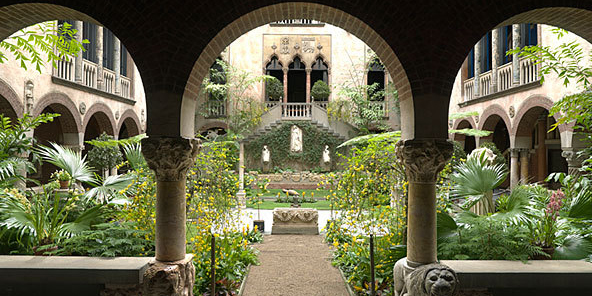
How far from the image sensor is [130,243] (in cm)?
446

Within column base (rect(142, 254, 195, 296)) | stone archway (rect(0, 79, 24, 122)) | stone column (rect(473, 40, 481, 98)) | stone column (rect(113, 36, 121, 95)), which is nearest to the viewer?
column base (rect(142, 254, 195, 296))

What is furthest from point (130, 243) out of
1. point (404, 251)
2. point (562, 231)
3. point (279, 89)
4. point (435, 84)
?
point (279, 89)

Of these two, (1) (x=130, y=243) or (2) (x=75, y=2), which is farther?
(1) (x=130, y=243)

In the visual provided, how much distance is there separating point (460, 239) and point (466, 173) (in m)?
1.15

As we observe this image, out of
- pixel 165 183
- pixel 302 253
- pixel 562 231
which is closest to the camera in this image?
pixel 165 183

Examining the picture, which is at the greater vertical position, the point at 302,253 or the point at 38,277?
the point at 38,277

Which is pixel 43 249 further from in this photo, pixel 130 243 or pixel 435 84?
pixel 435 84

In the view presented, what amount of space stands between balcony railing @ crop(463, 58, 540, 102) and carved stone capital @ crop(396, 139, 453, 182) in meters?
8.98

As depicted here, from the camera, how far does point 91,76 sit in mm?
13414

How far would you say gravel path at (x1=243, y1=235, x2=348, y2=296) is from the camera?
5211 mm

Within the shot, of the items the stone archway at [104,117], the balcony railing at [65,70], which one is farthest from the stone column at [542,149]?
the balcony railing at [65,70]

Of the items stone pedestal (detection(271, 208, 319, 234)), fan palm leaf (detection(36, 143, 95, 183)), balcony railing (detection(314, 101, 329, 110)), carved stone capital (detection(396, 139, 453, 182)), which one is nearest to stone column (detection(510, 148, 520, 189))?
stone pedestal (detection(271, 208, 319, 234))

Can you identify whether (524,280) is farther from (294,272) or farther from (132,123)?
(132,123)

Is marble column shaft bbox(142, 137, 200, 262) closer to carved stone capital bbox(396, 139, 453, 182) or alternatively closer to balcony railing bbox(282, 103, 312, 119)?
carved stone capital bbox(396, 139, 453, 182)
